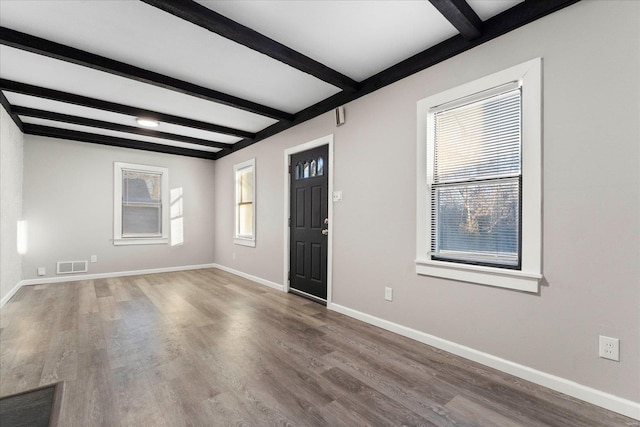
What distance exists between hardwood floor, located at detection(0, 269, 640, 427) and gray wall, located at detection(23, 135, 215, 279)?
175 cm

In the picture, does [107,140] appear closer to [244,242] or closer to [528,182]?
[244,242]

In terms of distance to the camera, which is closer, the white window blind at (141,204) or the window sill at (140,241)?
the window sill at (140,241)

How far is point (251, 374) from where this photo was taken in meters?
2.18

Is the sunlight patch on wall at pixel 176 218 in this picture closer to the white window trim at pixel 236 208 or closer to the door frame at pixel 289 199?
the white window trim at pixel 236 208

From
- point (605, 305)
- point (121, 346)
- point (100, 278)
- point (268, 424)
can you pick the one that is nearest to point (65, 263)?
point (100, 278)

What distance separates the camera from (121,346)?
8.59 ft

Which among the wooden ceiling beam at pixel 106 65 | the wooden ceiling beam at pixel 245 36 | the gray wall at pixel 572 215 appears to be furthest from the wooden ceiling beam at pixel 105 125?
the gray wall at pixel 572 215

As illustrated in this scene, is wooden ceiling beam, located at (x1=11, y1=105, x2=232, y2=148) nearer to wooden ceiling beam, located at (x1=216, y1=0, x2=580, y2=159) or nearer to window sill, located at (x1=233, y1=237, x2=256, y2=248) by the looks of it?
window sill, located at (x1=233, y1=237, x2=256, y2=248)

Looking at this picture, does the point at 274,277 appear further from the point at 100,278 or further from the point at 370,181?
the point at 100,278

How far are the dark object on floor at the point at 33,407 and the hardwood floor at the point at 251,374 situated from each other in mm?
56

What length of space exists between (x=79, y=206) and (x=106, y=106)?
2.52 metres

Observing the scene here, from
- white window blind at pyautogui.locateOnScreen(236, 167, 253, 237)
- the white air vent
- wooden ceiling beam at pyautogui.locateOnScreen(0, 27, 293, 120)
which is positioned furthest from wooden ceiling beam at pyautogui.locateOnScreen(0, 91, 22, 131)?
white window blind at pyautogui.locateOnScreen(236, 167, 253, 237)

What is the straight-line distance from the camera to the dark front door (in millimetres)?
3988

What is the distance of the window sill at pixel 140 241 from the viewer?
18.7ft
